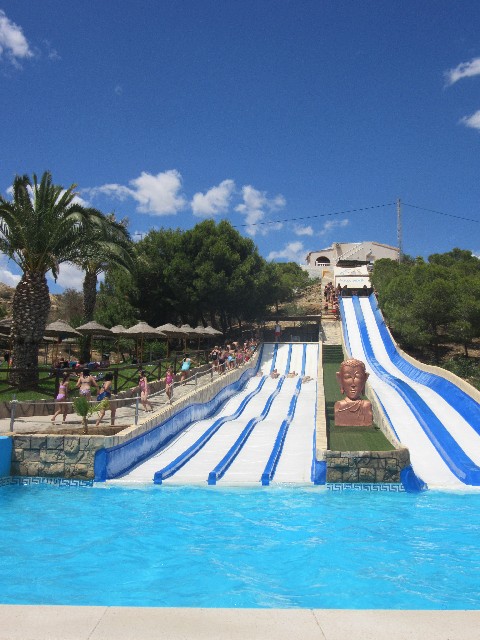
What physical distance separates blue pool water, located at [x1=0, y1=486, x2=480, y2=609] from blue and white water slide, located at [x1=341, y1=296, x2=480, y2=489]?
5.11 feet

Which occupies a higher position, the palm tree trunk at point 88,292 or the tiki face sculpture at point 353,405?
the palm tree trunk at point 88,292

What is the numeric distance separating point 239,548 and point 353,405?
701 centimetres

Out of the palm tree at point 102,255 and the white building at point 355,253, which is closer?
the palm tree at point 102,255

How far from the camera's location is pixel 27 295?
16.4m

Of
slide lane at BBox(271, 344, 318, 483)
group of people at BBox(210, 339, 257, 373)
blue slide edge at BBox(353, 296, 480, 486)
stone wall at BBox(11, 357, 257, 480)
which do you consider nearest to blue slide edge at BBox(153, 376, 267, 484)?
stone wall at BBox(11, 357, 257, 480)

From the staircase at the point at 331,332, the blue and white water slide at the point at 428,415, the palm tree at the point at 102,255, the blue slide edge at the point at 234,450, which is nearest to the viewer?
the blue slide edge at the point at 234,450

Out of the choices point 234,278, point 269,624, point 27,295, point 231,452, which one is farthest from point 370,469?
point 234,278

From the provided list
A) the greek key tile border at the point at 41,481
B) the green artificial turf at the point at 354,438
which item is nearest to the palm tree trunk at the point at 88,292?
the green artificial turf at the point at 354,438

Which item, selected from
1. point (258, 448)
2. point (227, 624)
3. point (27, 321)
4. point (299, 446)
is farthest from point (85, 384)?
point (227, 624)

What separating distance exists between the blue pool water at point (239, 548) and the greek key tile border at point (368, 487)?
229mm

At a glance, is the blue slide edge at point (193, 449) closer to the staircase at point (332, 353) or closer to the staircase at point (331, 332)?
the staircase at point (332, 353)

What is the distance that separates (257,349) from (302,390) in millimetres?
8146

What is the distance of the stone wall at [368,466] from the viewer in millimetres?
9867

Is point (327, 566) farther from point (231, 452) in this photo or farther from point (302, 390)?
point (302, 390)
